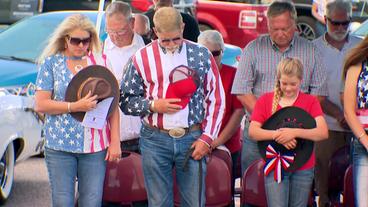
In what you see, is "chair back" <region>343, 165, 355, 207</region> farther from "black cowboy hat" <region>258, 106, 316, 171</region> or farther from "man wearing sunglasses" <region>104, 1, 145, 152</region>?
"man wearing sunglasses" <region>104, 1, 145, 152</region>

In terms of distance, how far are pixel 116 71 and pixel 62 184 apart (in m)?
1.27

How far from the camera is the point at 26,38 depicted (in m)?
10.8

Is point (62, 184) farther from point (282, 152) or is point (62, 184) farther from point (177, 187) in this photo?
point (282, 152)

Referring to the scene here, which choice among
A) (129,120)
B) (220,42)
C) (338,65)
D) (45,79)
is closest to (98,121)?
(45,79)

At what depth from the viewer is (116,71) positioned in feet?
23.0

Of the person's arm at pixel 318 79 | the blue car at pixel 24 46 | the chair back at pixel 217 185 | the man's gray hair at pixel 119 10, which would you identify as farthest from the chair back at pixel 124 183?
the blue car at pixel 24 46

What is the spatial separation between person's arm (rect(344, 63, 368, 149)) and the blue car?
4065mm

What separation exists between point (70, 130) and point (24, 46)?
483 cm

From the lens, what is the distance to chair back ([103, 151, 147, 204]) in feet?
21.8

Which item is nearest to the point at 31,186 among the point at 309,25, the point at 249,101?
the point at 249,101

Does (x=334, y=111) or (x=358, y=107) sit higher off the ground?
(x=358, y=107)

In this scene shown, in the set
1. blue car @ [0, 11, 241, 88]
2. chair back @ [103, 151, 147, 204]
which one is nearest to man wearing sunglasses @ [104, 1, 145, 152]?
chair back @ [103, 151, 147, 204]

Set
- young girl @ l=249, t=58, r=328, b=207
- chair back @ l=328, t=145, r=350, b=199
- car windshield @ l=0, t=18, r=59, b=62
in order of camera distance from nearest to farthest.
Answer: young girl @ l=249, t=58, r=328, b=207 < chair back @ l=328, t=145, r=350, b=199 < car windshield @ l=0, t=18, r=59, b=62

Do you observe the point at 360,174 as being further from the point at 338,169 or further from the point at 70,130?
the point at 70,130
